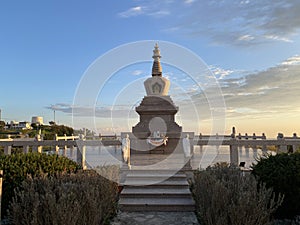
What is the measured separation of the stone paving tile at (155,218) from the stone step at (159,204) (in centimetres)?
15

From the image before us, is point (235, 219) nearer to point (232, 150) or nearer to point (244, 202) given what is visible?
point (244, 202)

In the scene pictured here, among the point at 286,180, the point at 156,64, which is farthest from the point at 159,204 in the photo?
the point at 156,64

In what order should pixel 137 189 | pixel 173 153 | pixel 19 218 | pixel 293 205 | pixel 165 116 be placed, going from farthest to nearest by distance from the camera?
1. pixel 165 116
2. pixel 173 153
3. pixel 137 189
4. pixel 293 205
5. pixel 19 218

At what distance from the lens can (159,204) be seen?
605 cm

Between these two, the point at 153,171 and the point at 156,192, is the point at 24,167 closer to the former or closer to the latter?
the point at 156,192

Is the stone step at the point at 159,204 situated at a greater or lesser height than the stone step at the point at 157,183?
lesser

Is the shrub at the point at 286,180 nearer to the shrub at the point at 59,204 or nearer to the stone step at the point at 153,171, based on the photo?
the stone step at the point at 153,171

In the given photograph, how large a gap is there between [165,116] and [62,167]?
9.04m

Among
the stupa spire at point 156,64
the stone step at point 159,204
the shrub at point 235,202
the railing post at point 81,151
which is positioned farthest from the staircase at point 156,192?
the stupa spire at point 156,64

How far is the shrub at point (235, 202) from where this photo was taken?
3.86 metres

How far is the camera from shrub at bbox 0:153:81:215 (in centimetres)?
504

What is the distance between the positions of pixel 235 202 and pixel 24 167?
3.97 meters

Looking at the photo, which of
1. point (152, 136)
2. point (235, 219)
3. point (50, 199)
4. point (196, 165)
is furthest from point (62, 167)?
point (152, 136)

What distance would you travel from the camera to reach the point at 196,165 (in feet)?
27.8
